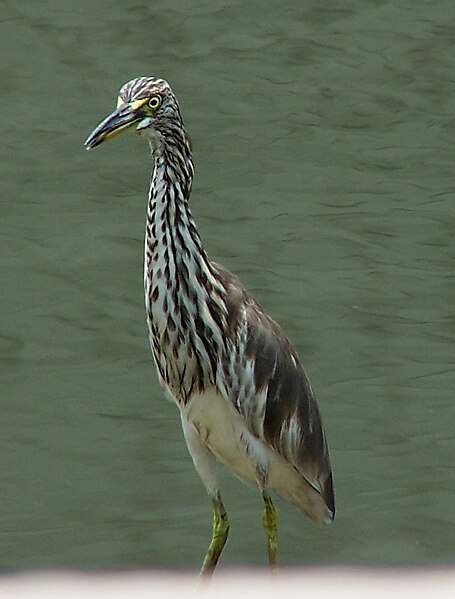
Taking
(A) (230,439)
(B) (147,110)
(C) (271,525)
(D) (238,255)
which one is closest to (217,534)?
(C) (271,525)

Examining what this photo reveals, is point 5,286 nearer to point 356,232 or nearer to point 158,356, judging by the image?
point 356,232

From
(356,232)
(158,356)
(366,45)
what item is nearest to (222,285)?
(158,356)

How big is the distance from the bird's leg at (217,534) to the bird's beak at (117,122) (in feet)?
4.17

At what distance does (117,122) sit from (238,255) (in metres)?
4.10

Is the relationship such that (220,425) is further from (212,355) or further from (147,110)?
(147,110)

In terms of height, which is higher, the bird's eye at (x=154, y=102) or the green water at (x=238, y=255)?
the bird's eye at (x=154, y=102)

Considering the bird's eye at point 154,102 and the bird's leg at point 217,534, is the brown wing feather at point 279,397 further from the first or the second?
the bird's eye at point 154,102

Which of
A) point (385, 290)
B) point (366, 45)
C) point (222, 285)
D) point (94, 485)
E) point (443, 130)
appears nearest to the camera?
point (222, 285)

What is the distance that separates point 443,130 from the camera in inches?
398

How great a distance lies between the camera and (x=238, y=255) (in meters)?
8.67

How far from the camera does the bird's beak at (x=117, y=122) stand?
4.52m

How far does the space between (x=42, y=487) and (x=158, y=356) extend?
1.88 m

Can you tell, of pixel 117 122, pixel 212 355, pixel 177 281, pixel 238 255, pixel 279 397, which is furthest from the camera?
pixel 238 255

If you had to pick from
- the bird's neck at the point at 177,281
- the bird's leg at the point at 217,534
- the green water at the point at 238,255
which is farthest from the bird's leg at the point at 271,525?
the green water at the point at 238,255
